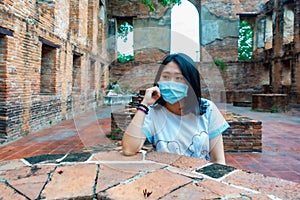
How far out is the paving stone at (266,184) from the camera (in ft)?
3.52

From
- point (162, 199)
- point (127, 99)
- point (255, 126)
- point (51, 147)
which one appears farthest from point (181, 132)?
point (127, 99)

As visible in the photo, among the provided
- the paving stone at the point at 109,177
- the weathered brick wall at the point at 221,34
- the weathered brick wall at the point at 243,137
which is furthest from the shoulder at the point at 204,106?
the weathered brick wall at the point at 221,34

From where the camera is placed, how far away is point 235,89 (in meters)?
15.5

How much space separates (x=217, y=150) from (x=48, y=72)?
620 centimetres

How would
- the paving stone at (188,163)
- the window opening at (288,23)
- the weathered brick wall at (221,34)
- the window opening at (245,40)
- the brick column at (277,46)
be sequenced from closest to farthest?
the paving stone at (188,163) < the window opening at (288,23) < the brick column at (277,46) < the weathered brick wall at (221,34) < the window opening at (245,40)

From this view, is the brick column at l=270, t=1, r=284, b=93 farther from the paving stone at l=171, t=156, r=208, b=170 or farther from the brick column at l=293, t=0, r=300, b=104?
the paving stone at l=171, t=156, r=208, b=170

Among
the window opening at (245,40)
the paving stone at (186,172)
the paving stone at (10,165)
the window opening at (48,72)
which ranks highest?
the window opening at (245,40)

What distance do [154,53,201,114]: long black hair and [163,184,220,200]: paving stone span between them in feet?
1.83

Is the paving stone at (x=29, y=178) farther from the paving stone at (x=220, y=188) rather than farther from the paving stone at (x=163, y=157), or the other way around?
the paving stone at (x=220, y=188)

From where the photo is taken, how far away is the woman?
1496 mm

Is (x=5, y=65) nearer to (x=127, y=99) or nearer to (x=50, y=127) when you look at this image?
(x=50, y=127)

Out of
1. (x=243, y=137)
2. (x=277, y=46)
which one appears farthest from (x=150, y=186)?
(x=277, y=46)

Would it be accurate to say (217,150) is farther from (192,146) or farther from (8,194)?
(8,194)

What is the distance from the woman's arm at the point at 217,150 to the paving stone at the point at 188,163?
163mm
